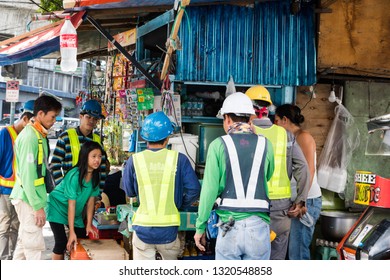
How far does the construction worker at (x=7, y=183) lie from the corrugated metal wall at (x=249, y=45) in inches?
96.4

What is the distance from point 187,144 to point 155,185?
1994 millimetres

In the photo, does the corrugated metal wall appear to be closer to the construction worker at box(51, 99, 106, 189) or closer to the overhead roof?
the overhead roof

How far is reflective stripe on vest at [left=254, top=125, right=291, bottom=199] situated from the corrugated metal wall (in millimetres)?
Result: 1811

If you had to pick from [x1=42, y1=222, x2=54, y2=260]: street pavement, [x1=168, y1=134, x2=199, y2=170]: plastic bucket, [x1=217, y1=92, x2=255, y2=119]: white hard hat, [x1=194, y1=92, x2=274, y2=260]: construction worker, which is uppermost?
[x1=217, y1=92, x2=255, y2=119]: white hard hat

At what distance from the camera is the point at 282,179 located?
485cm

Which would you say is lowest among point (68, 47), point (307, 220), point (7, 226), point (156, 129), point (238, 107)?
point (7, 226)

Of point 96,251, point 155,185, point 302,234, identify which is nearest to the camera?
point 155,185

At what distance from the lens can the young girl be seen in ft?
19.1

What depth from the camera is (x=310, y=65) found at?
21.7ft

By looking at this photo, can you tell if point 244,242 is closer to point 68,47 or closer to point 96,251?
point 96,251

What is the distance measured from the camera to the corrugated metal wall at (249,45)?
636 cm

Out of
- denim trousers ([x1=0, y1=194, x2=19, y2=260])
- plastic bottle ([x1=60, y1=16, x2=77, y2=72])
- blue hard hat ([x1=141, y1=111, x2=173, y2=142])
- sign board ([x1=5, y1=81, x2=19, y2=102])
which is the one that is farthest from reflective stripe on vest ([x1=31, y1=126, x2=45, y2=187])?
sign board ([x1=5, y1=81, x2=19, y2=102])

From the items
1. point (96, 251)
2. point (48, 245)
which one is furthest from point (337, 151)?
point (48, 245)

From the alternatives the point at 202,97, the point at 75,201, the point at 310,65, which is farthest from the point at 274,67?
the point at 75,201
